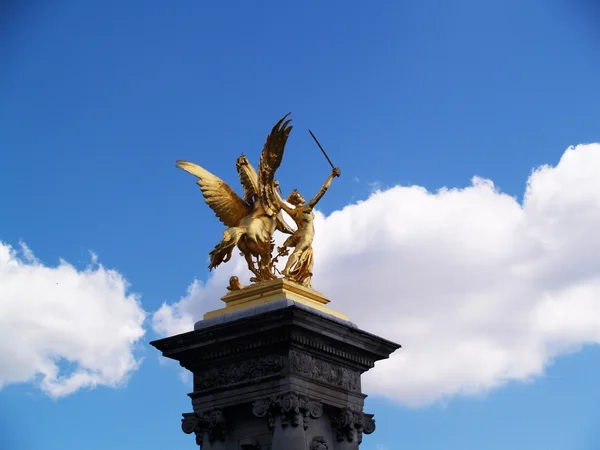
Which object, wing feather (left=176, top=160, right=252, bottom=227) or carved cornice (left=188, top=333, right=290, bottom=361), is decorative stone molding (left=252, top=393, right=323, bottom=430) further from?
wing feather (left=176, top=160, right=252, bottom=227)

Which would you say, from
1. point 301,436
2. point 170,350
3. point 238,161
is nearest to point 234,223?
point 238,161

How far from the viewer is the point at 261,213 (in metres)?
31.6

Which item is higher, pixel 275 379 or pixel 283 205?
pixel 283 205

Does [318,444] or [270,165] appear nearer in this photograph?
[318,444]

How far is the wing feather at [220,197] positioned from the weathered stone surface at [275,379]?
2943mm

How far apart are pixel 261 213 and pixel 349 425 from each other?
572 cm

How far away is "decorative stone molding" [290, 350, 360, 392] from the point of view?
2889 centimetres

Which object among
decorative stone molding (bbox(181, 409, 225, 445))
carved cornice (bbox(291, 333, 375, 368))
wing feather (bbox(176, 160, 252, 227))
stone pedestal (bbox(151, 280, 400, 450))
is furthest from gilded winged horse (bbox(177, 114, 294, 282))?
decorative stone molding (bbox(181, 409, 225, 445))

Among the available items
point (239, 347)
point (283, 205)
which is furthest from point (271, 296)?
point (283, 205)

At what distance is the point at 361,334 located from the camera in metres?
30.3

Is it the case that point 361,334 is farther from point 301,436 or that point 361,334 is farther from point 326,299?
point 301,436

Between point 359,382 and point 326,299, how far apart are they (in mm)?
2169

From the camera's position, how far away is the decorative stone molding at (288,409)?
Result: 1112 inches

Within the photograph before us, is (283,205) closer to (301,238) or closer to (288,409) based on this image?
(301,238)
